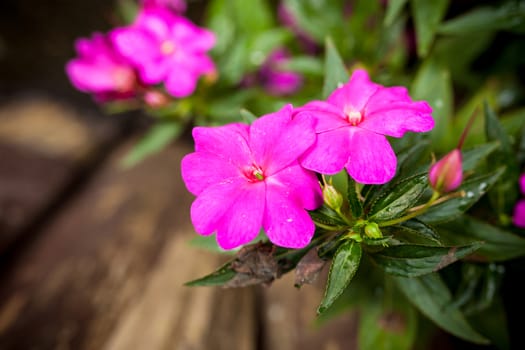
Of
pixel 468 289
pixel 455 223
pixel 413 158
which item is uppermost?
pixel 413 158

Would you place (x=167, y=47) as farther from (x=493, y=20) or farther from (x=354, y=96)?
(x=493, y=20)

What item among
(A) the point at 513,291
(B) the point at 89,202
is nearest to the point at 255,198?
(A) the point at 513,291

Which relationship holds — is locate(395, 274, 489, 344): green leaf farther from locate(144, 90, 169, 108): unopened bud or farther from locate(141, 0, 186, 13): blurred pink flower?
locate(141, 0, 186, 13): blurred pink flower

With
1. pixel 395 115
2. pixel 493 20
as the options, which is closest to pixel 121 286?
pixel 395 115

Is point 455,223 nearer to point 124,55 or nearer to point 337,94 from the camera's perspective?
point 337,94

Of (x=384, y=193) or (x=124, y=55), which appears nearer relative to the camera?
(x=384, y=193)

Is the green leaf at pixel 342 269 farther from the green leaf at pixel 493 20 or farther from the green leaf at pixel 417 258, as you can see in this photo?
the green leaf at pixel 493 20
